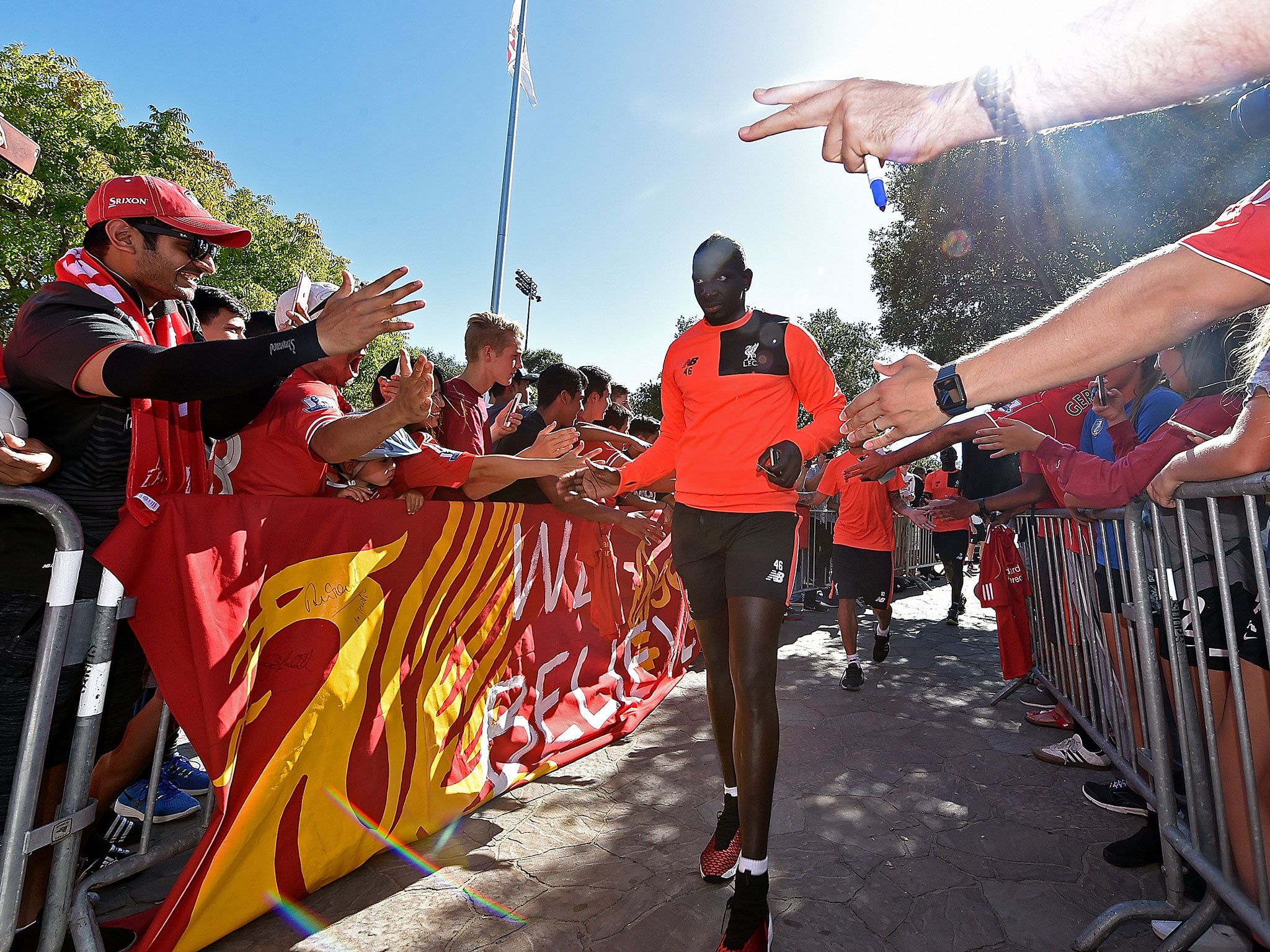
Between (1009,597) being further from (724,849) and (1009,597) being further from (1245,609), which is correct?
(724,849)

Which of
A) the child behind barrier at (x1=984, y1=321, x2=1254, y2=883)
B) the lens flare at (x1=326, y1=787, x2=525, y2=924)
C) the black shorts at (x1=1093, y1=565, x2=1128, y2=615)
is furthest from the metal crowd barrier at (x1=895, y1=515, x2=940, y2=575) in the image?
the lens flare at (x1=326, y1=787, x2=525, y2=924)

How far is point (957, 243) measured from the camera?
14188 millimetres

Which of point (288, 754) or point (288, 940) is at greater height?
point (288, 754)

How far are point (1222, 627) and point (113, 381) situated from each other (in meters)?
3.62

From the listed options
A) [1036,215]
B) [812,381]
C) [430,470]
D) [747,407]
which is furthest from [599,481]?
[1036,215]

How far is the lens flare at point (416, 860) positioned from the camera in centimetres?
236

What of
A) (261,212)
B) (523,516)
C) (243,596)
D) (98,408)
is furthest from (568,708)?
(261,212)

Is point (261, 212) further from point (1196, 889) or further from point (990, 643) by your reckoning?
point (1196, 889)

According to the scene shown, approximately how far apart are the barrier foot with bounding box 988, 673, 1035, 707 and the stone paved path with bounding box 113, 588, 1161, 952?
2.00ft

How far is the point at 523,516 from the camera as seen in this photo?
3.90 m

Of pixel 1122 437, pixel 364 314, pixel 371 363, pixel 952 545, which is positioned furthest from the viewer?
pixel 371 363

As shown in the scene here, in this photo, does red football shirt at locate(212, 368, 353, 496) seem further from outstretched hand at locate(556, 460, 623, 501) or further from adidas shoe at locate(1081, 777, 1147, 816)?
adidas shoe at locate(1081, 777, 1147, 816)

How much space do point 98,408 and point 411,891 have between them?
78.5 inches

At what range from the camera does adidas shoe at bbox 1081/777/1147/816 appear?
3.18m
